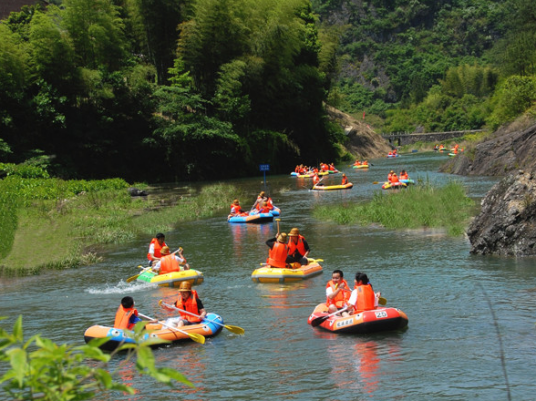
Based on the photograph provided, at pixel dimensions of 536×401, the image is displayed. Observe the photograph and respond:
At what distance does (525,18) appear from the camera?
65.6m

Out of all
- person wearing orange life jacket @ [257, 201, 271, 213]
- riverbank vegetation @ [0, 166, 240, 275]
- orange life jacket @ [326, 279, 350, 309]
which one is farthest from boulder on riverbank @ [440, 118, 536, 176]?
orange life jacket @ [326, 279, 350, 309]

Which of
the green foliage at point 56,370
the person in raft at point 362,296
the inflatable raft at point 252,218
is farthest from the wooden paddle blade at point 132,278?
the green foliage at point 56,370

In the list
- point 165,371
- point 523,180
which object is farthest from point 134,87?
point 165,371

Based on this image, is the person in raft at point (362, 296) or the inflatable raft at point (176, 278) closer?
the person in raft at point (362, 296)

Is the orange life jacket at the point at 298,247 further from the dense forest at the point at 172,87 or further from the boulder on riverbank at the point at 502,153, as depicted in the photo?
the boulder on riverbank at the point at 502,153

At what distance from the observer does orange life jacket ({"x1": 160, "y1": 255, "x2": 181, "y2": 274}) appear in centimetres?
1555

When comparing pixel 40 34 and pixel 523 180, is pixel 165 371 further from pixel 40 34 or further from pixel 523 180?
pixel 40 34

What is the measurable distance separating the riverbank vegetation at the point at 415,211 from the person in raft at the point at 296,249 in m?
5.56

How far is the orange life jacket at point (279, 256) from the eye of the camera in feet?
50.6

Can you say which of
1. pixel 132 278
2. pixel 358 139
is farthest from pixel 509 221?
pixel 358 139

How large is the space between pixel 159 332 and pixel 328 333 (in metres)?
2.72

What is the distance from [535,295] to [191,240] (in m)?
11.2

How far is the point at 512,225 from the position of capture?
16.4 meters

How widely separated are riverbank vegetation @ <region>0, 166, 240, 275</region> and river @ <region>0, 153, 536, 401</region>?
1.26m
